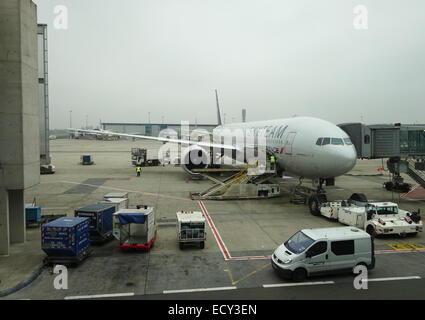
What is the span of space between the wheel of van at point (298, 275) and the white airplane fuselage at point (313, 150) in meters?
9.70

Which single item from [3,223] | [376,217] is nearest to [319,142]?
[376,217]

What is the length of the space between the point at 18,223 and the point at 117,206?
454 centimetres

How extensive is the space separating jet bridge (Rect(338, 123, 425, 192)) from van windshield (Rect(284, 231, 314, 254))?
13672 mm

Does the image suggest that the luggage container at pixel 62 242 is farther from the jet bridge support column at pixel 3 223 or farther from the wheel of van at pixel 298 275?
the wheel of van at pixel 298 275

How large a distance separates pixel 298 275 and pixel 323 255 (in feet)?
3.88

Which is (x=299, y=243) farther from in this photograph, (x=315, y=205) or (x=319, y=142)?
(x=319, y=142)

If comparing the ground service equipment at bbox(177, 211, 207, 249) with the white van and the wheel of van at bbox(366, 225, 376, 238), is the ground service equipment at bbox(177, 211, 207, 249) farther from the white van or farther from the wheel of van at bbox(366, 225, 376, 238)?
the wheel of van at bbox(366, 225, 376, 238)

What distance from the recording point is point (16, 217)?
47.5 feet

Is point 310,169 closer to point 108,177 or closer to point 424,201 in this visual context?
point 424,201

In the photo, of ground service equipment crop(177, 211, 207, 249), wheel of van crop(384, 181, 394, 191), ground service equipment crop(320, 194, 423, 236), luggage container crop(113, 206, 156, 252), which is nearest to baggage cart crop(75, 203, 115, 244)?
luggage container crop(113, 206, 156, 252)

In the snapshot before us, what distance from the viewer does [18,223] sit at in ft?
47.8

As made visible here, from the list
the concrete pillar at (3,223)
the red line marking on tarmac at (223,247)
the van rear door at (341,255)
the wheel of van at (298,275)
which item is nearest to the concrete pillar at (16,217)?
the concrete pillar at (3,223)

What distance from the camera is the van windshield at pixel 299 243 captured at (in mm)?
11344
